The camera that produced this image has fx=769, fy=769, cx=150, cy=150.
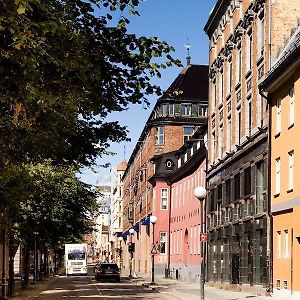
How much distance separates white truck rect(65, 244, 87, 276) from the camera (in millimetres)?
77875

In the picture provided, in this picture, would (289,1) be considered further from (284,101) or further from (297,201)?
(297,201)

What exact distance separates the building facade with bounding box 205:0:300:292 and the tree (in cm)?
1937

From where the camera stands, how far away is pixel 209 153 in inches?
2052

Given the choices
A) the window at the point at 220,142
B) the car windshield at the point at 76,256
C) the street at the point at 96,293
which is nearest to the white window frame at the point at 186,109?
the car windshield at the point at 76,256

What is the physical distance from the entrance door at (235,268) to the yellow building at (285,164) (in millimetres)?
7263

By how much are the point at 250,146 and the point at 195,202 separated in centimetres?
2240

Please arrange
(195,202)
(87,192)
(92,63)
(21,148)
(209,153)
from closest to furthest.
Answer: (92,63) → (21,148) → (87,192) → (209,153) → (195,202)

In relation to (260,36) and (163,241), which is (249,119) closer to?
(260,36)

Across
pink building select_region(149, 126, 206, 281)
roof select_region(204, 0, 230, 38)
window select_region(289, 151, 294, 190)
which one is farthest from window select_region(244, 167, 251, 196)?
roof select_region(204, 0, 230, 38)

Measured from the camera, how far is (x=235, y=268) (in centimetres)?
4162

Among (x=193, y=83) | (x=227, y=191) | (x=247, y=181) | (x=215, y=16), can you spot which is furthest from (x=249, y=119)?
(x=193, y=83)

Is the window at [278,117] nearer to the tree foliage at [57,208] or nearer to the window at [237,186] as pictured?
the window at [237,186]

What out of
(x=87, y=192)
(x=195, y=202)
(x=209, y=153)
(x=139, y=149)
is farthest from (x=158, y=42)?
(x=139, y=149)

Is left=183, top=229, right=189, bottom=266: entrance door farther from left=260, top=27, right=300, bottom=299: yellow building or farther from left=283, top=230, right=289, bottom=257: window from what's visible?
left=283, top=230, right=289, bottom=257: window
